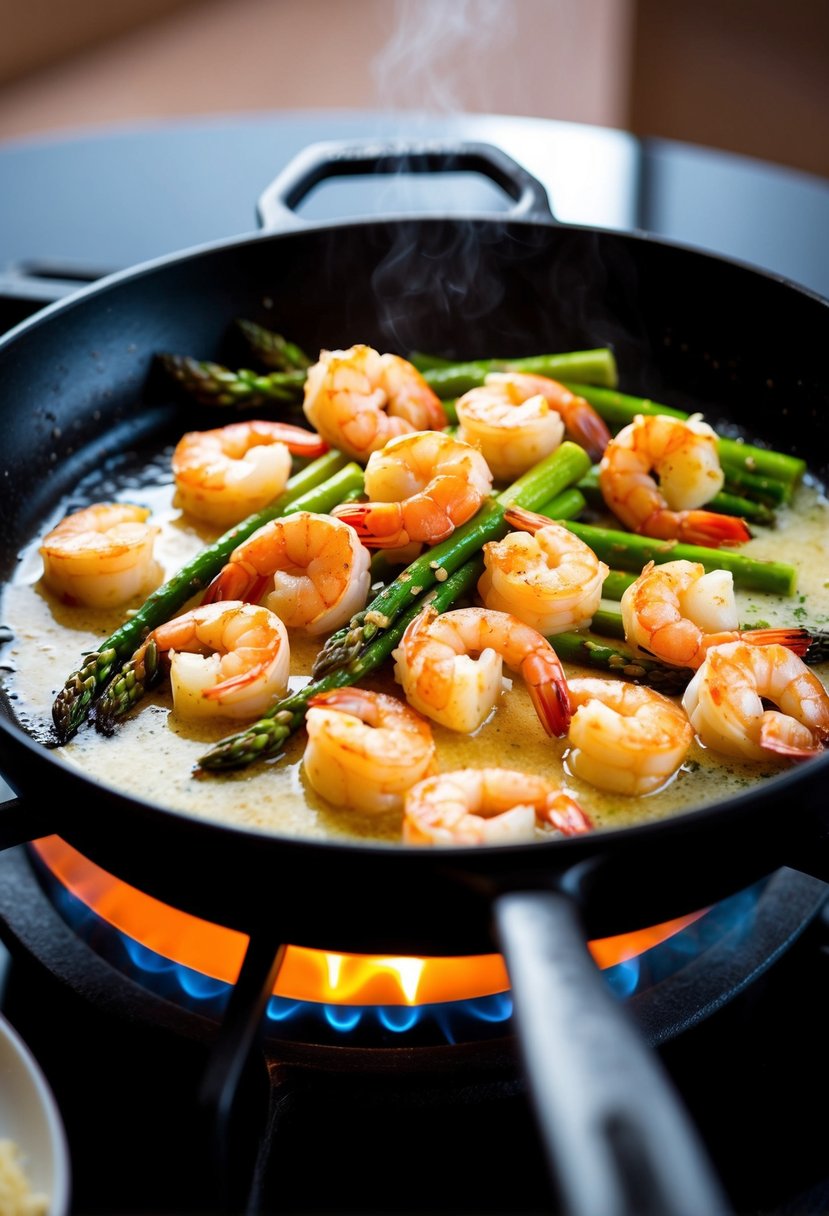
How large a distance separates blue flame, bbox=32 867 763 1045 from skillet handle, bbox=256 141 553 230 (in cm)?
167

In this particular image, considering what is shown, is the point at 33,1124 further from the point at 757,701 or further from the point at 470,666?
the point at 757,701

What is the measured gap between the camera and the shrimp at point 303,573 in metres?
2.01

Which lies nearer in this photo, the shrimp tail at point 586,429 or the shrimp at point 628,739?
the shrimp at point 628,739

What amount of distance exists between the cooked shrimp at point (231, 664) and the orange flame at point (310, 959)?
307 mm

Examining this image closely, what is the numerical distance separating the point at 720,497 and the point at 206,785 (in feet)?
3.91

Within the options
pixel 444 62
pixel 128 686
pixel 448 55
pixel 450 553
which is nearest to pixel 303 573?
pixel 450 553

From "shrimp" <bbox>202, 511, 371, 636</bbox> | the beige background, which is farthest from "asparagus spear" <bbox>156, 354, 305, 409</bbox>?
the beige background

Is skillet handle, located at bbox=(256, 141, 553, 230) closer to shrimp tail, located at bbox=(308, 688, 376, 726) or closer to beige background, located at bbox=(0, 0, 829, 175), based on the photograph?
shrimp tail, located at bbox=(308, 688, 376, 726)

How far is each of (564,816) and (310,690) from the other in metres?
0.52

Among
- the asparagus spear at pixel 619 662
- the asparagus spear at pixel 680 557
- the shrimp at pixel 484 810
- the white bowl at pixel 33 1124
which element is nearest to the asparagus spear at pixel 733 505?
the asparagus spear at pixel 680 557

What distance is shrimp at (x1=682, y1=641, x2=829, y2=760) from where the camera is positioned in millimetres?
1760

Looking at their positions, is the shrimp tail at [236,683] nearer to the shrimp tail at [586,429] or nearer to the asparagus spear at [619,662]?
the asparagus spear at [619,662]

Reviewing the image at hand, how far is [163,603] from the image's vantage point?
2.12 m

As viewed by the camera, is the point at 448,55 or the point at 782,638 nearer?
the point at 782,638
